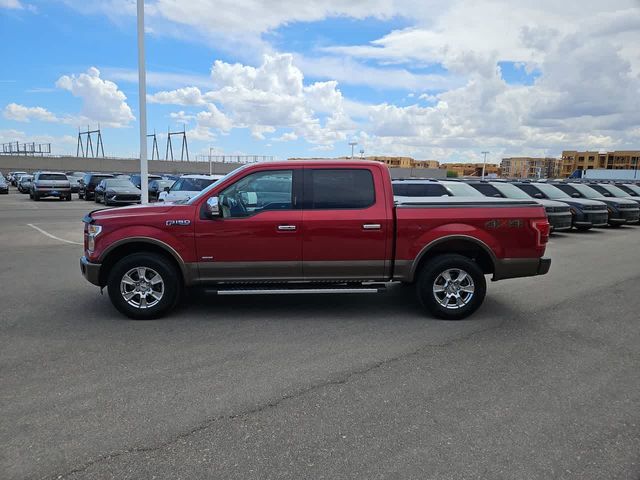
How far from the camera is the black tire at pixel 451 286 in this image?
6.14 meters

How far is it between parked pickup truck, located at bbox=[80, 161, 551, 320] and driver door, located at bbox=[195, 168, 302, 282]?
0.04ft

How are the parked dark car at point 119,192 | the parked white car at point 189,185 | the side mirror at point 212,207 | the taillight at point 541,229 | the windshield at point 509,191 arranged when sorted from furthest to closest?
the parked dark car at point 119,192 < the windshield at point 509,191 < the parked white car at point 189,185 < the taillight at point 541,229 < the side mirror at point 212,207

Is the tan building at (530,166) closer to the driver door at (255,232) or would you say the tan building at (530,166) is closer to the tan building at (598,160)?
the tan building at (598,160)

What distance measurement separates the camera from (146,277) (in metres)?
6.05

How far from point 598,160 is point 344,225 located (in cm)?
12014

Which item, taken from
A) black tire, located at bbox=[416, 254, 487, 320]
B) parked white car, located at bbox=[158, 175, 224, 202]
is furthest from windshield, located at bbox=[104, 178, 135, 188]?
black tire, located at bbox=[416, 254, 487, 320]

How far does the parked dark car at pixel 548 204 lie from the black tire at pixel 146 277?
11739 millimetres

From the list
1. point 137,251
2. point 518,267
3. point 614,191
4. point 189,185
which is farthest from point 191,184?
point 614,191

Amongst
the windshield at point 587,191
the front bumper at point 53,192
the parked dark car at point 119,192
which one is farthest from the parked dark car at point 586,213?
the front bumper at point 53,192

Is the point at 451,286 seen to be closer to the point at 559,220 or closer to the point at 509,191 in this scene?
the point at 559,220

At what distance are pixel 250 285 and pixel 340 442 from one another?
3.12 metres

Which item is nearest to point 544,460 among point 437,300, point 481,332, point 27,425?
point 481,332

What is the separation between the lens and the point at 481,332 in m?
5.76

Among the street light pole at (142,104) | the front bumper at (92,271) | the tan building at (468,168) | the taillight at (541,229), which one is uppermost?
the tan building at (468,168)
